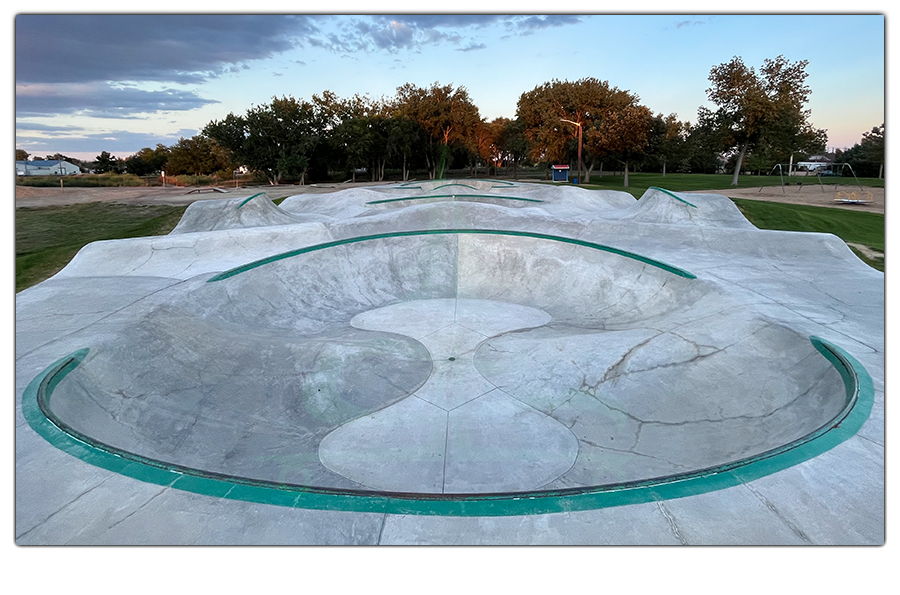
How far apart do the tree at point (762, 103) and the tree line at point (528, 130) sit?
2.4 inches

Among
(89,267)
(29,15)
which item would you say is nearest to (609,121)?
(89,267)

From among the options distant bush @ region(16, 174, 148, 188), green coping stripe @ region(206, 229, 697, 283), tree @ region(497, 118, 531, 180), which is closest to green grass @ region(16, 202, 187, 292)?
distant bush @ region(16, 174, 148, 188)

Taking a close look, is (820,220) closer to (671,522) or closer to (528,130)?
(671,522)

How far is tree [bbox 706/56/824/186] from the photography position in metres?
29.5

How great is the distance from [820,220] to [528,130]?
3106 centimetres

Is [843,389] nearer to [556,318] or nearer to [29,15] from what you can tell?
[556,318]

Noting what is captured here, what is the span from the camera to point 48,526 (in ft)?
9.52

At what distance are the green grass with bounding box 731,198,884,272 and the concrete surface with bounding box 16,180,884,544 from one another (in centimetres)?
638

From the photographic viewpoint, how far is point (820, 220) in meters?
17.3

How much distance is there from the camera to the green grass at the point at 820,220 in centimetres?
1520

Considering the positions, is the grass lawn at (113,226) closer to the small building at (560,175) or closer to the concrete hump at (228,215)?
the concrete hump at (228,215)

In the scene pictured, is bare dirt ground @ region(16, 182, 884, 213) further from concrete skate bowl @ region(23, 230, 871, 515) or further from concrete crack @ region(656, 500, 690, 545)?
concrete crack @ region(656, 500, 690, 545)

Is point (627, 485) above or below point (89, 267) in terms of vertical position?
below

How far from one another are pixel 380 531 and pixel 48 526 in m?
2.09
